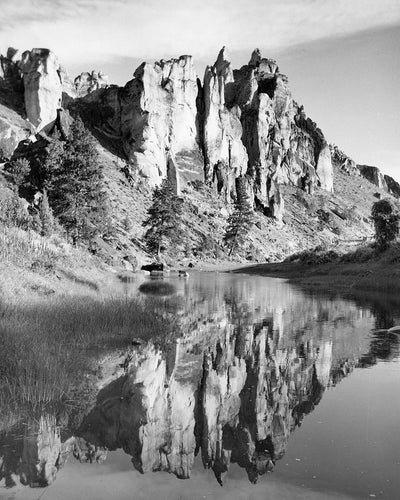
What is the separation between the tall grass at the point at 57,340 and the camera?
7.37m

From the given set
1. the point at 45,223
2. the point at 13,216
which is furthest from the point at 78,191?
the point at 13,216

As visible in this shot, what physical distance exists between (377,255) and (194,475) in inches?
1571

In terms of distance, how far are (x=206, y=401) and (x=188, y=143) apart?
151 meters

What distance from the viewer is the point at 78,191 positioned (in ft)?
153

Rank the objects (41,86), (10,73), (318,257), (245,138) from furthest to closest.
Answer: (245,138), (10,73), (41,86), (318,257)

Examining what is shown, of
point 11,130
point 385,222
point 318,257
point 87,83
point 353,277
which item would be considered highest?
point 87,83

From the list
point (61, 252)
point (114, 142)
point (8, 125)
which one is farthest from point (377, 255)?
point (8, 125)

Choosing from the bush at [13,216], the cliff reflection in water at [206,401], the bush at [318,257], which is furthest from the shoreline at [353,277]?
the bush at [13,216]

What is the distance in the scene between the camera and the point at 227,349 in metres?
12.3

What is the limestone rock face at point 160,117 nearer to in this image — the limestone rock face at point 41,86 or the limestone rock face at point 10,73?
the limestone rock face at point 41,86

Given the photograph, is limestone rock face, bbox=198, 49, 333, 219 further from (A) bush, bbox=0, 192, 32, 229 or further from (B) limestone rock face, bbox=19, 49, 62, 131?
(A) bush, bbox=0, 192, 32, 229

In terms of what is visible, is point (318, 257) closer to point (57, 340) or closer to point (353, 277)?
point (353, 277)

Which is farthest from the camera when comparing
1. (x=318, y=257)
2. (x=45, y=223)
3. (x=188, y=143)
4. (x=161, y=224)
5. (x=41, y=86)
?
(x=188, y=143)

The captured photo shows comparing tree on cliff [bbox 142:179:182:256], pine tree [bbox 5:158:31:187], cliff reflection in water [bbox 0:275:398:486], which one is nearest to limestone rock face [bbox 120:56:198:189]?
tree on cliff [bbox 142:179:182:256]
